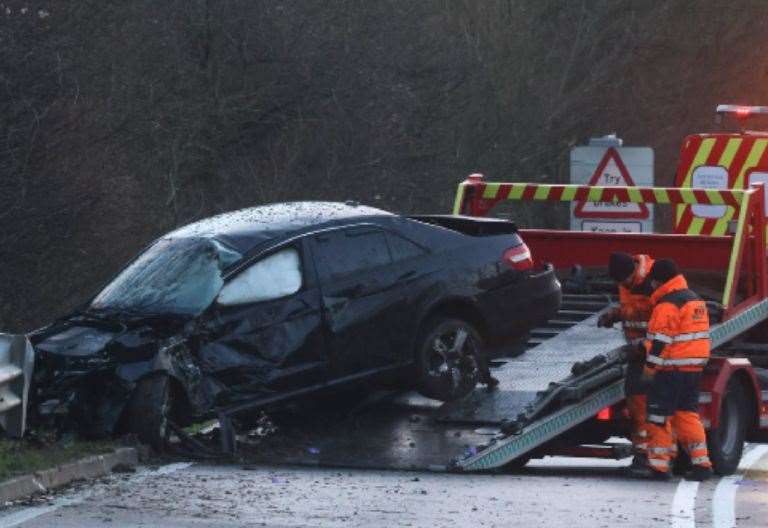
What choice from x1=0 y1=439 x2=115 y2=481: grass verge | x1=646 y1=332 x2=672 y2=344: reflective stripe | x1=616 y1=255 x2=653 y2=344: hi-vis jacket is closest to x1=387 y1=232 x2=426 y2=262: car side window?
x1=616 y1=255 x2=653 y2=344: hi-vis jacket

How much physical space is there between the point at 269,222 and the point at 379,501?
9.49ft

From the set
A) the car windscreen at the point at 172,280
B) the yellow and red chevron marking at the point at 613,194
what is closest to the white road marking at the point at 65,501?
the car windscreen at the point at 172,280

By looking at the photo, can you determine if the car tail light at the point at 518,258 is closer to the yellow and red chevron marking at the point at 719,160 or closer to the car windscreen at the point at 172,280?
the car windscreen at the point at 172,280

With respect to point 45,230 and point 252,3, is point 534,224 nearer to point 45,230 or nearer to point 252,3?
point 252,3

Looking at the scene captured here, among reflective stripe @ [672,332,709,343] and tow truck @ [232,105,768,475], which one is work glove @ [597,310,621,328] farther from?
reflective stripe @ [672,332,709,343]

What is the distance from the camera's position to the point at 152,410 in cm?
1200

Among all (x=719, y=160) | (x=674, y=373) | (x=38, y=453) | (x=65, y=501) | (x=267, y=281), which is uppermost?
(x=719, y=160)

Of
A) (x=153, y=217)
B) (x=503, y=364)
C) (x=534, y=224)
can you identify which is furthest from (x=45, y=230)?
(x=534, y=224)

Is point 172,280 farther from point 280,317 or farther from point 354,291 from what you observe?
point 354,291

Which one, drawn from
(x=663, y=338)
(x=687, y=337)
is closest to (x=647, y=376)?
(x=663, y=338)

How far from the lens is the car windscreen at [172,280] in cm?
1237

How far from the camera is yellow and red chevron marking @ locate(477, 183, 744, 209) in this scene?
46.6 ft

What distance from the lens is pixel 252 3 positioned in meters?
23.7

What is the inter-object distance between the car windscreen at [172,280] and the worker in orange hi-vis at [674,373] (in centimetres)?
297
